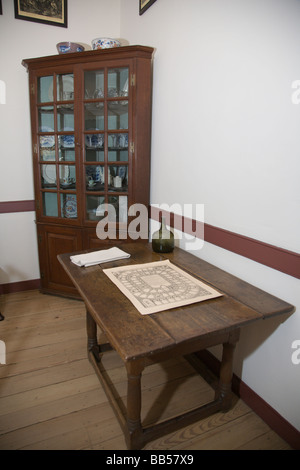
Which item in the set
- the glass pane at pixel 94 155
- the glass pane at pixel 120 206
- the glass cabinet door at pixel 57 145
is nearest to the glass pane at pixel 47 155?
the glass cabinet door at pixel 57 145

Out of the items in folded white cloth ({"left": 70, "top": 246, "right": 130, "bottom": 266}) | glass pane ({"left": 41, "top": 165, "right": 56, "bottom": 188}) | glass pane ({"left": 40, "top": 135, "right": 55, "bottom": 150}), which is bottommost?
folded white cloth ({"left": 70, "top": 246, "right": 130, "bottom": 266})

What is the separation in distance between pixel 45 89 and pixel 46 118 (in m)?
0.22

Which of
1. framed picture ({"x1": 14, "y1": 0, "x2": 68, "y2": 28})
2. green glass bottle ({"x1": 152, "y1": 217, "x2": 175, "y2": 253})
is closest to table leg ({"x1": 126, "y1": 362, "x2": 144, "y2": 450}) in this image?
green glass bottle ({"x1": 152, "y1": 217, "x2": 175, "y2": 253})

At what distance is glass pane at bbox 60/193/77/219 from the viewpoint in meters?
2.54

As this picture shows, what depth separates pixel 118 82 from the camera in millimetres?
2219

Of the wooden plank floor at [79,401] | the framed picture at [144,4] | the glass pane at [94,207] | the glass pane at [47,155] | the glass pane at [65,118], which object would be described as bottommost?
the wooden plank floor at [79,401]

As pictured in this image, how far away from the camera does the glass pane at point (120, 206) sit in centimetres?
241

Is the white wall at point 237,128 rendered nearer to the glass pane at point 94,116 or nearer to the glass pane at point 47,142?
the glass pane at point 94,116

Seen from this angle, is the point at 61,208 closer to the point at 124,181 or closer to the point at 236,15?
the point at 124,181

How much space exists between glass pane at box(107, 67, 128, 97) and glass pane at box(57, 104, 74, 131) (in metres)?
0.39

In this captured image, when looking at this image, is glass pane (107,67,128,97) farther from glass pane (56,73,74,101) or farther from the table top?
the table top

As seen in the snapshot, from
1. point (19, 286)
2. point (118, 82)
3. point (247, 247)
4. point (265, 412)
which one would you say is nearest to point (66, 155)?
point (118, 82)

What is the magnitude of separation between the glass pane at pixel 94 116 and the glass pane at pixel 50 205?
678 millimetres

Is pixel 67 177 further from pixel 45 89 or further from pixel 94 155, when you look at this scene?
pixel 45 89
